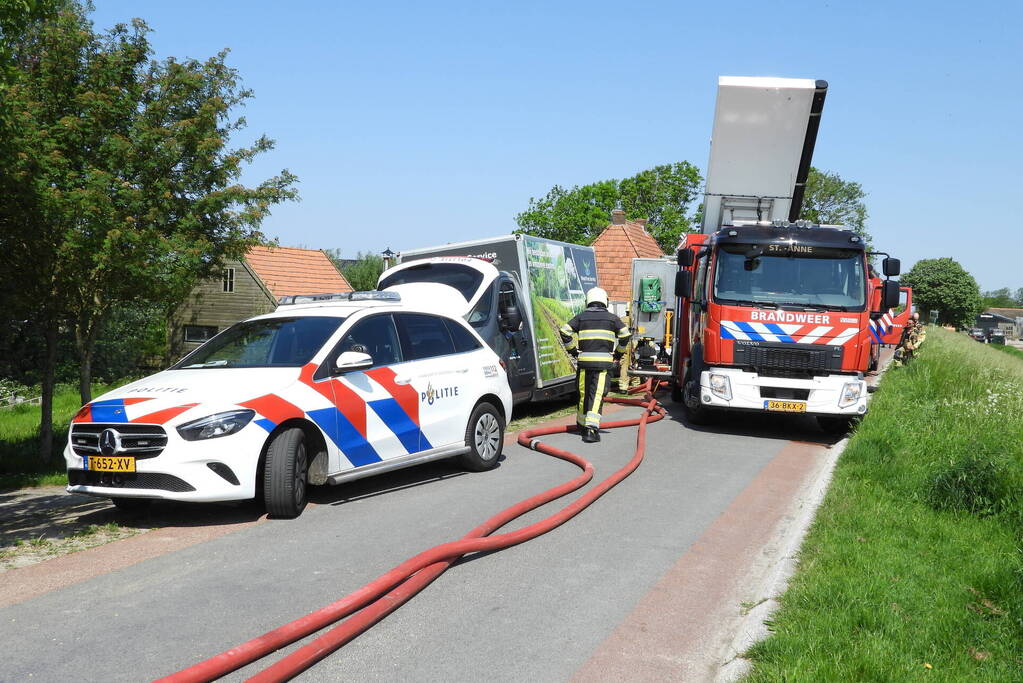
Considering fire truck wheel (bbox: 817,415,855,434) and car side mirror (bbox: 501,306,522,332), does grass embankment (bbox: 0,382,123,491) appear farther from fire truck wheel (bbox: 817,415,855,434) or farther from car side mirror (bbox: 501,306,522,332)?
fire truck wheel (bbox: 817,415,855,434)

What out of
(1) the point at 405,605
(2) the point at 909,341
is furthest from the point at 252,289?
(1) the point at 405,605

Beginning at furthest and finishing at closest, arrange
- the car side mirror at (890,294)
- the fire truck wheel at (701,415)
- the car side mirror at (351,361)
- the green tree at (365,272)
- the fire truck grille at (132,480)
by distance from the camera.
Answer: the green tree at (365,272)
the fire truck wheel at (701,415)
the car side mirror at (890,294)
the car side mirror at (351,361)
the fire truck grille at (132,480)

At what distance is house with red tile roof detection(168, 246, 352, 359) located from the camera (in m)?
48.2

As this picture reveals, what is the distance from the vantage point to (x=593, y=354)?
429 inches

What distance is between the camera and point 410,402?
7871 millimetres

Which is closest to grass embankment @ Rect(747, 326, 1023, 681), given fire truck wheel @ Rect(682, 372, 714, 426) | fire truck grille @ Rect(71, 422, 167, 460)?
fire truck wheel @ Rect(682, 372, 714, 426)

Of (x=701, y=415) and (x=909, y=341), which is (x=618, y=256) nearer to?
(x=909, y=341)

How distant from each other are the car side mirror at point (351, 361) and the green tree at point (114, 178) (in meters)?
5.36

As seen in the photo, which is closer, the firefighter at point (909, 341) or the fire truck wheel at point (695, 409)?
the fire truck wheel at point (695, 409)

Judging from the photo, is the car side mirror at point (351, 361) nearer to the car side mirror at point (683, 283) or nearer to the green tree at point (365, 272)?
the car side mirror at point (683, 283)

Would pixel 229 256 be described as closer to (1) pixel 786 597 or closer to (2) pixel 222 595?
(2) pixel 222 595

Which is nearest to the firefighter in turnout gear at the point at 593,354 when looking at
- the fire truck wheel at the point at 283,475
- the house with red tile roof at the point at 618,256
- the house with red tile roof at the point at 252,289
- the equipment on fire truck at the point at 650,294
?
the fire truck wheel at the point at 283,475

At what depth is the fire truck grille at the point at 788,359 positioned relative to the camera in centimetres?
1139

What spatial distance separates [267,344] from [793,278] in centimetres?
715
